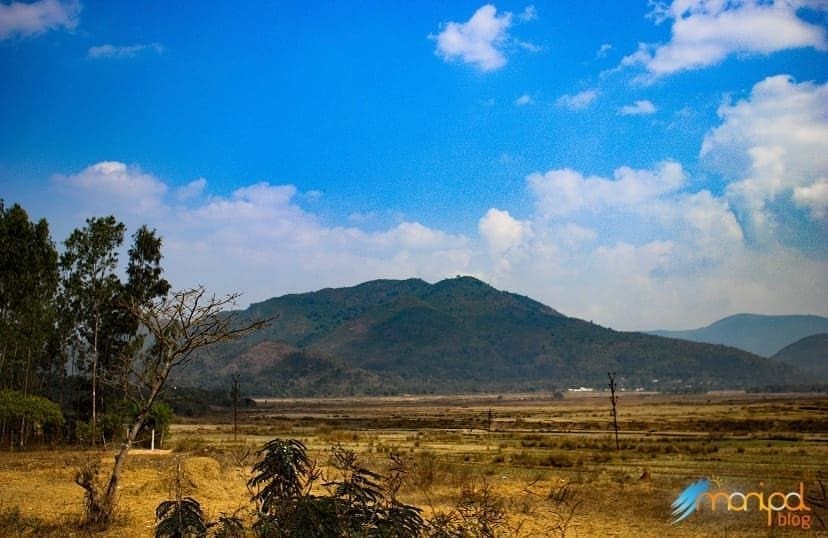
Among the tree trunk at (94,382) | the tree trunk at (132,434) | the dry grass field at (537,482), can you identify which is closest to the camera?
the tree trunk at (132,434)

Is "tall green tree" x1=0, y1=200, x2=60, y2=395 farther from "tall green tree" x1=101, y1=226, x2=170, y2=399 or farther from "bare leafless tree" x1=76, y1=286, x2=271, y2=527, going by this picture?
"bare leafless tree" x1=76, y1=286, x2=271, y2=527

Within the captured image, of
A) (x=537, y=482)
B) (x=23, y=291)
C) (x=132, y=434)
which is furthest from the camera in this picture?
(x=23, y=291)

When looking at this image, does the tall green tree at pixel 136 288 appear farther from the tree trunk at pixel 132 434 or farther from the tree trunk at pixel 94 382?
the tree trunk at pixel 132 434

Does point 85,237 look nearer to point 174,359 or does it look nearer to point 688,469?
point 174,359

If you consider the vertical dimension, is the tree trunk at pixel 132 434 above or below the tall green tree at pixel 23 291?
below

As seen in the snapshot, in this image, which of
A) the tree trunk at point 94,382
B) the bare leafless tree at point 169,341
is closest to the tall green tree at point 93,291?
the tree trunk at point 94,382

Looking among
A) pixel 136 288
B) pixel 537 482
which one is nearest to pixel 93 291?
pixel 136 288

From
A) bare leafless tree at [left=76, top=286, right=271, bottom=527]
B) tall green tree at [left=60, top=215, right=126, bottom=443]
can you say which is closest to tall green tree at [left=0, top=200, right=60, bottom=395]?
tall green tree at [left=60, top=215, right=126, bottom=443]

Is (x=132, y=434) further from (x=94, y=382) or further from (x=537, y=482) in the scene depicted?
(x=94, y=382)

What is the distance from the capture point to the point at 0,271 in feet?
121

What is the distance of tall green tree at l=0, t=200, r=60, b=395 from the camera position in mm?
37031

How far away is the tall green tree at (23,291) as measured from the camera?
37031mm

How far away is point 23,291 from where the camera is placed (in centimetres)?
3803

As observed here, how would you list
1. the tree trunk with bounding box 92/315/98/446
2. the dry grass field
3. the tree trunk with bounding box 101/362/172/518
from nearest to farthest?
the tree trunk with bounding box 101/362/172/518 → the dry grass field → the tree trunk with bounding box 92/315/98/446
